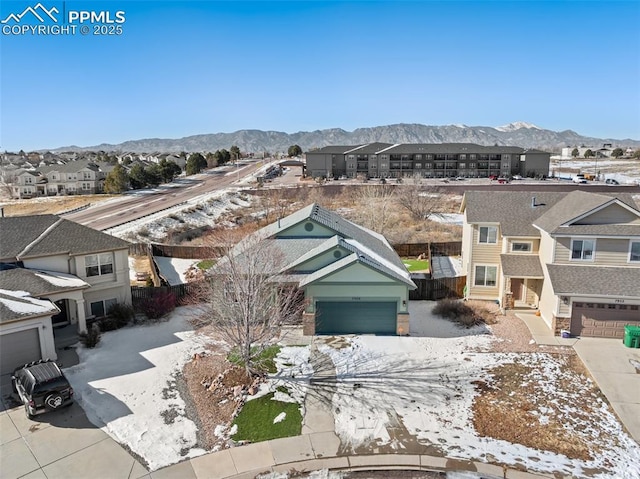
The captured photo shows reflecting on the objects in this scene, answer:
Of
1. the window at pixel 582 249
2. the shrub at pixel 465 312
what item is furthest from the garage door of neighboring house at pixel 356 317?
the window at pixel 582 249

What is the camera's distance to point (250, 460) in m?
13.8

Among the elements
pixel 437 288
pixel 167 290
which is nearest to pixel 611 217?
pixel 437 288

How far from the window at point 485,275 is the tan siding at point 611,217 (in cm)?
572

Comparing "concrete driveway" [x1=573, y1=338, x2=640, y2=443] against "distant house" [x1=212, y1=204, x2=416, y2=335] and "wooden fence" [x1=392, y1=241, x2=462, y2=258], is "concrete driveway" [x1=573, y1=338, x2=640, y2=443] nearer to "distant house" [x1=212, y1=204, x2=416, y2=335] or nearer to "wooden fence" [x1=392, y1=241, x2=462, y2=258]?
"distant house" [x1=212, y1=204, x2=416, y2=335]

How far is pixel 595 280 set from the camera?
22.7 meters

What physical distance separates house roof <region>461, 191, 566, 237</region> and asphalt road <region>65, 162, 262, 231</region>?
1525 inches

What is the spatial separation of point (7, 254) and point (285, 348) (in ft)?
47.0

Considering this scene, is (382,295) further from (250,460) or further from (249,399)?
(250,460)

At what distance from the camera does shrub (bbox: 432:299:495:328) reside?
24.5 m

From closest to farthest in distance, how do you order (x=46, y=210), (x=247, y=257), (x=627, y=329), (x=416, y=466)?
(x=416, y=466), (x=247, y=257), (x=627, y=329), (x=46, y=210)

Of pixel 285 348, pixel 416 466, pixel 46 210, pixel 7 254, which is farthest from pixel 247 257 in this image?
pixel 46 210

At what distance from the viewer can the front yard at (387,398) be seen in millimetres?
14352

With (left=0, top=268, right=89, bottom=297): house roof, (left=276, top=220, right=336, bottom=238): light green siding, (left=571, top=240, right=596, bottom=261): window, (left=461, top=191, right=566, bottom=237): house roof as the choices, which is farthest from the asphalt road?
(left=571, top=240, right=596, bottom=261): window

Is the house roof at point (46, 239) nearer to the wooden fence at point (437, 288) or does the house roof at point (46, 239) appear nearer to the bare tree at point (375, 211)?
the wooden fence at point (437, 288)
